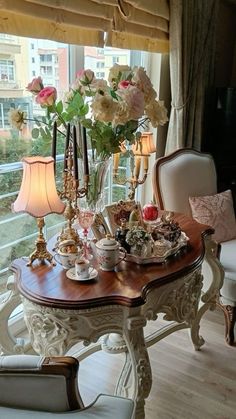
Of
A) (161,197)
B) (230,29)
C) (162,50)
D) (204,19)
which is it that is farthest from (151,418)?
(230,29)

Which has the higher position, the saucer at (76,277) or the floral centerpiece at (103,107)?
the floral centerpiece at (103,107)

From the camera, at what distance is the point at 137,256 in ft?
5.46

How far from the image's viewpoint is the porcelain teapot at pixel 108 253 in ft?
5.15

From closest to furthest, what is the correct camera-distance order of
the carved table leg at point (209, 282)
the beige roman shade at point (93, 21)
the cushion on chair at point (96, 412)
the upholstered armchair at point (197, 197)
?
1. the cushion on chair at point (96, 412)
2. the beige roman shade at point (93, 21)
3. the carved table leg at point (209, 282)
4. the upholstered armchair at point (197, 197)

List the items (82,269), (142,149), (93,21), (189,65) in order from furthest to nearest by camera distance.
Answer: (189,65) < (93,21) < (142,149) < (82,269)

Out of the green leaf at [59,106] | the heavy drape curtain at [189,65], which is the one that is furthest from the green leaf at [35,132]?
the heavy drape curtain at [189,65]

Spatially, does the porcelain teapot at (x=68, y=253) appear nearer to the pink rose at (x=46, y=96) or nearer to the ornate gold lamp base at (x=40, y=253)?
the ornate gold lamp base at (x=40, y=253)

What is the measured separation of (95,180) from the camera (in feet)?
5.59

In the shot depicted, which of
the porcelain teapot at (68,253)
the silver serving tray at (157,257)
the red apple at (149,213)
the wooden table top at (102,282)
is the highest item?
the red apple at (149,213)

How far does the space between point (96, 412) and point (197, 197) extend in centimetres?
172

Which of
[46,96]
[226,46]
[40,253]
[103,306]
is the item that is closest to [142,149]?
[46,96]

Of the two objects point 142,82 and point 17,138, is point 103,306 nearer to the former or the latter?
point 142,82

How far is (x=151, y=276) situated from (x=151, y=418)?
762 millimetres

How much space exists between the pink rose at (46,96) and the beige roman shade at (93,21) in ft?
1.60
